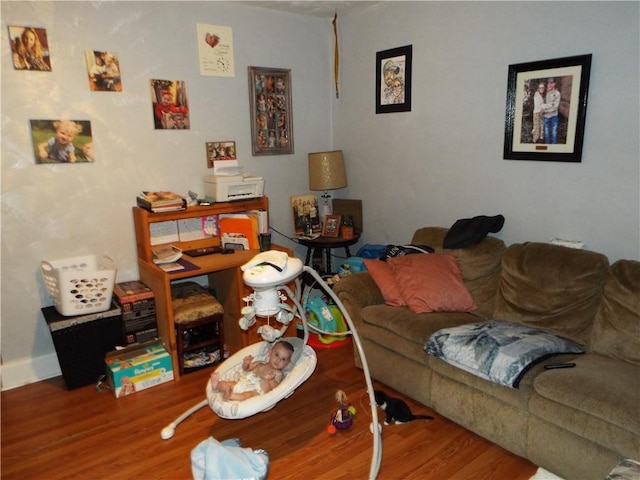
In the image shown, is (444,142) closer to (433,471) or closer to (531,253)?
(531,253)

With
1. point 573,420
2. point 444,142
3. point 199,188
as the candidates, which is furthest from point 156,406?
point 444,142

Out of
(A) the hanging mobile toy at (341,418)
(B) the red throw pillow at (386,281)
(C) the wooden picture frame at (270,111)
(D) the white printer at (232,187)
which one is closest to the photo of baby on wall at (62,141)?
(D) the white printer at (232,187)

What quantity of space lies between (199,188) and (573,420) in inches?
109

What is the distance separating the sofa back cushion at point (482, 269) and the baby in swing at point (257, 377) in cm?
121

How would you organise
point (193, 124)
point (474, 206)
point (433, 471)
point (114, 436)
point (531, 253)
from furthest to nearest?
point (193, 124) → point (474, 206) → point (531, 253) → point (114, 436) → point (433, 471)

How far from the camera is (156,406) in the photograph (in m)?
2.72

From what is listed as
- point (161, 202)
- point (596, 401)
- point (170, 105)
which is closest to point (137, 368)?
point (161, 202)

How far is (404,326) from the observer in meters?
2.63

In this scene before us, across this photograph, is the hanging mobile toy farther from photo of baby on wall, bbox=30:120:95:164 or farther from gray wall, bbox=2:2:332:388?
photo of baby on wall, bbox=30:120:95:164

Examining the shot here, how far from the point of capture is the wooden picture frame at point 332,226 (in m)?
3.91

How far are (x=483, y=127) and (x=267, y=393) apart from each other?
2.13 metres

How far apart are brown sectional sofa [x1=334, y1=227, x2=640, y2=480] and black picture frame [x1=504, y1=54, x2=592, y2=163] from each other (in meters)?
0.57

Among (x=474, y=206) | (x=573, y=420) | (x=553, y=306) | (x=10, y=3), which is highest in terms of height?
(x=10, y=3)

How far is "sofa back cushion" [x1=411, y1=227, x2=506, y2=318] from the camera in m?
2.85
